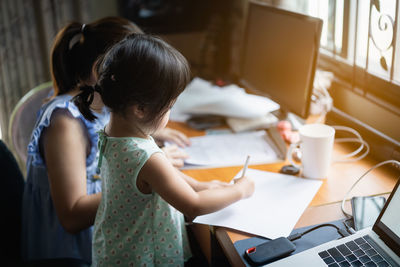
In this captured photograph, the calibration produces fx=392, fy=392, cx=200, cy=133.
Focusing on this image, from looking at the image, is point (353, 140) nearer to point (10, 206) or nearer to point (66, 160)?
point (66, 160)

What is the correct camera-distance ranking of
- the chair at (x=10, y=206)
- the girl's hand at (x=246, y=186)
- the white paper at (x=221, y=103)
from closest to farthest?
1. the girl's hand at (x=246, y=186)
2. the chair at (x=10, y=206)
3. the white paper at (x=221, y=103)

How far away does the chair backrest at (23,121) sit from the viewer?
1476 millimetres

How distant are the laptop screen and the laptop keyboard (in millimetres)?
23

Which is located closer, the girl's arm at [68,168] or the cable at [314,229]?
the cable at [314,229]

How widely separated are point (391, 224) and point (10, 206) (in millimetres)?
1023

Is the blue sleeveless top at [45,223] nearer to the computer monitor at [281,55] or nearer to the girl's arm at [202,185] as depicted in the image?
the girl's arm at [202,185]

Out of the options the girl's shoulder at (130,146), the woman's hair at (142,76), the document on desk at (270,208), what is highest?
the woman's hair at (142,76)

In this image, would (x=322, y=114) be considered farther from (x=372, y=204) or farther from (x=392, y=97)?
(x=372, y=204)

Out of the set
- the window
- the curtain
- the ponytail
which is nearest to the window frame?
the window

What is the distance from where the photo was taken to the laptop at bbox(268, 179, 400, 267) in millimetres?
735

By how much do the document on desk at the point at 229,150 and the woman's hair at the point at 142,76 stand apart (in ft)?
1.30

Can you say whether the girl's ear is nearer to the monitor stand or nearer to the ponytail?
the ponytail

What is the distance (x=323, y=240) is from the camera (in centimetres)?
83

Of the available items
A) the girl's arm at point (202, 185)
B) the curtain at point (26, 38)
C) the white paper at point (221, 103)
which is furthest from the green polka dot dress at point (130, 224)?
the curtain at point (26, 38)
